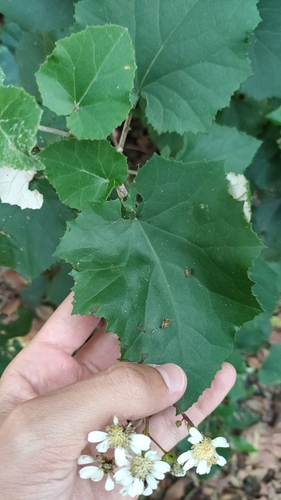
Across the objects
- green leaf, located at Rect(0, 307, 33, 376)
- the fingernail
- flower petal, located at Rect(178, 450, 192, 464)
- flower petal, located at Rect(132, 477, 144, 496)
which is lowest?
green leaf, located at Rect(0, 307, 33, 376)

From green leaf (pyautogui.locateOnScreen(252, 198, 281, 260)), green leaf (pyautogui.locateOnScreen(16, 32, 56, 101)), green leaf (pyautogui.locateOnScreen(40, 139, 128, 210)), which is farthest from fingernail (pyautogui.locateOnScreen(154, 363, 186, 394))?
green leaf (pyautogui.locateOnScreen(16, 32, 56, 101))

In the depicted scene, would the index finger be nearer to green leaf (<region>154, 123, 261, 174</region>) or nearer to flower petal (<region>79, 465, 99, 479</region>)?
flower petal (<region>79, 465, 99, 479</region>)

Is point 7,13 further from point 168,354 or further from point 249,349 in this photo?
point 249,349

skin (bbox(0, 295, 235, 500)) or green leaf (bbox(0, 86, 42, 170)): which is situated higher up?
green leaf (bbox(0, 86, 42, 170))

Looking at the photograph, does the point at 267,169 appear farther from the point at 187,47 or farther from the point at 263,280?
the point at 187,47

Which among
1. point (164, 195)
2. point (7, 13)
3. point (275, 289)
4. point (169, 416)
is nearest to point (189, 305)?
point (164, 195)

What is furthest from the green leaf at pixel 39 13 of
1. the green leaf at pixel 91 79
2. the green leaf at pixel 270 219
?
the green leaf at pixel 270 219

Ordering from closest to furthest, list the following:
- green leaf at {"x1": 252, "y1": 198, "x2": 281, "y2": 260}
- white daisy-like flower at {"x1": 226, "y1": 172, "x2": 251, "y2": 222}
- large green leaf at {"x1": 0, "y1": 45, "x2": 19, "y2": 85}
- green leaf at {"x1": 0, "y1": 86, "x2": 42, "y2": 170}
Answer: green leaf at {"x1": 0, "y1": 86, "x2": 42, "y2": 170} → white daisy-like flower at {"x1": 226, "y1": 172, "x2": 251, "y2": 222} → large green leaf at {"x1": 0, "y1": 45, "x2": 19, "y2": 85} → green leaf at {"x1": 252, "y1": 198, "x2": 281, "y2": 260}
